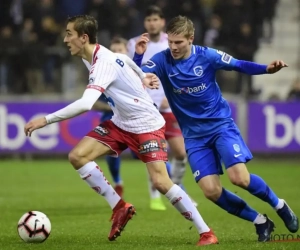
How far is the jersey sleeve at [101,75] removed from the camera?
7977 millimetres

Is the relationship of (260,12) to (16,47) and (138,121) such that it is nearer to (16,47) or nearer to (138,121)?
(16,47)

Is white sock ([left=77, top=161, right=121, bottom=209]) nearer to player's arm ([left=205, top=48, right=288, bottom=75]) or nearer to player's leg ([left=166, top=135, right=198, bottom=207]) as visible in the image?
player's arm ([left=205, top=48, right=288, bottom=75])

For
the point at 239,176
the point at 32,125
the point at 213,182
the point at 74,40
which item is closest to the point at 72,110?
the point at 32,125

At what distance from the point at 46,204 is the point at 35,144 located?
726 centimetres

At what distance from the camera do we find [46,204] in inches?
495

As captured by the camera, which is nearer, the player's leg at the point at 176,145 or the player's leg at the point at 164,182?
the player's leg at the point at 164,182

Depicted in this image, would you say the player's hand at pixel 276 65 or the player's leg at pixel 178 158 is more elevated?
the player's hand at pixel 276 65

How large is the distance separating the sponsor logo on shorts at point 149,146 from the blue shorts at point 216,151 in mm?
392

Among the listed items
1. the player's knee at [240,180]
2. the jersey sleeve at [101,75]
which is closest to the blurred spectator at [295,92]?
the player's knee at [240,180]

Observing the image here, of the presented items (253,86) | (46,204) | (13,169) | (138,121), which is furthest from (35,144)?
(138,121)

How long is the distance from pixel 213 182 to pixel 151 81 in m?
1.22

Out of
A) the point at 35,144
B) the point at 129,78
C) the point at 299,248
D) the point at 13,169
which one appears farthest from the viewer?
the point at 35,144

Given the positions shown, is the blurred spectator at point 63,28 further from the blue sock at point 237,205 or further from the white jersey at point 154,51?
the blue sock at point 237,205

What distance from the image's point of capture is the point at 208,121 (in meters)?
8.66
